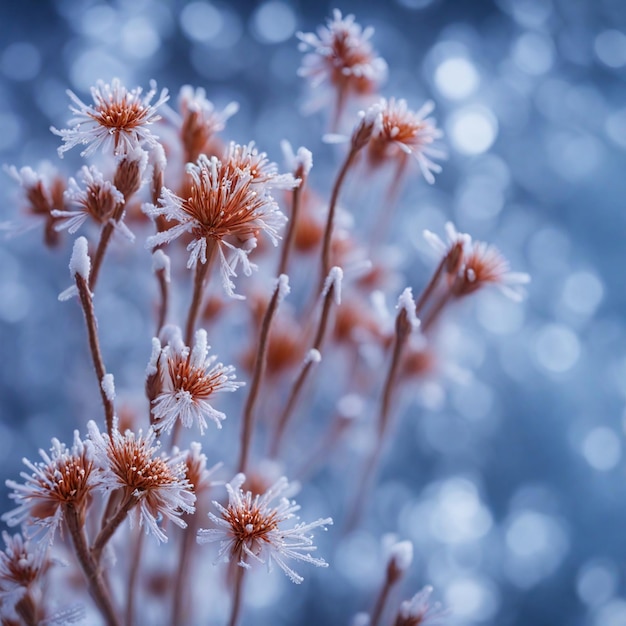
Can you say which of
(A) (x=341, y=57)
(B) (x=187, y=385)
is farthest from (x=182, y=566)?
(A) (x=341, y=57)

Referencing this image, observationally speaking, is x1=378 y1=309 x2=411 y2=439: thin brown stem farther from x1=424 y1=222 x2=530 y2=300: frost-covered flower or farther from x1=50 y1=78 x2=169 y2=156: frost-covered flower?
x1=50 y1=78 x2=169 y2=156: frost-covered flower

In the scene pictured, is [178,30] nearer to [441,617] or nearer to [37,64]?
[37,64]

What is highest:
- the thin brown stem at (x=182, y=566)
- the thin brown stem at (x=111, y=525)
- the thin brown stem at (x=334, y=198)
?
the thin brown stem at (x=334, y=198)

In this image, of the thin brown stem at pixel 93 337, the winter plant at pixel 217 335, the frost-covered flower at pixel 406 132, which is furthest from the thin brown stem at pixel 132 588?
the frost-covered flower at pixel 406 132

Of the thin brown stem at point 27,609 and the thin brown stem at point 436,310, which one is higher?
the thin brown stem at point 436,310

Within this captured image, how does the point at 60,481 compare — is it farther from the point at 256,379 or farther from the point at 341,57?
the point at 341,57

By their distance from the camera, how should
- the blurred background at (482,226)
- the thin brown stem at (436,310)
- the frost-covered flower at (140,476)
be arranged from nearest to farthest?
the frost-covered flower at (140,476)
the thin brown stem at (436,310)
the blurred background at (482,226)

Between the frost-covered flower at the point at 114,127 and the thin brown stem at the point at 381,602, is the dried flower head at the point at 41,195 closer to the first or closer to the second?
the frost-covered flower at the point at 114,127
